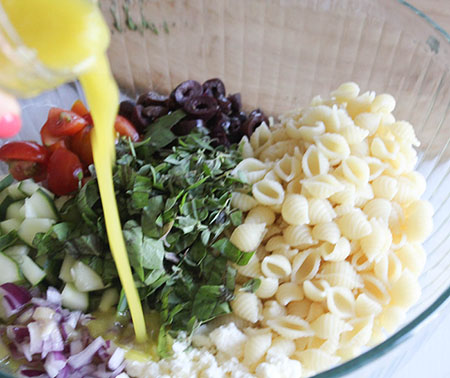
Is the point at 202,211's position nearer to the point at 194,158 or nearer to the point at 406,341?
the point at 194,158

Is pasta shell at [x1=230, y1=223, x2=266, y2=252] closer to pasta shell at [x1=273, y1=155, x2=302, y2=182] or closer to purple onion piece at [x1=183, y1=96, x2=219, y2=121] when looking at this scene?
pasta shell at [x1=273, y1=155, x2=302, y2=182]

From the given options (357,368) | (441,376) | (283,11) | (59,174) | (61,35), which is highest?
(61,35)

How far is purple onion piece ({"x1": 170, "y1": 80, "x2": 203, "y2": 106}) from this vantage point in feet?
4.73

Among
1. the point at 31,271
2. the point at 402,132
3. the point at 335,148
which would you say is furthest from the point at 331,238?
the point at 31,271

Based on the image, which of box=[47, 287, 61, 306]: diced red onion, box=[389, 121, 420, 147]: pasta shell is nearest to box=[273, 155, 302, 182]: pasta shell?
box=[389, 121, 420, 147]: pasta shell

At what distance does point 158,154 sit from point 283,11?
60 cm

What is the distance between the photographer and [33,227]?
1.17 meters

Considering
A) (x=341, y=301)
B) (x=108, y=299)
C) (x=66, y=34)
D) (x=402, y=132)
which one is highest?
(x=66, y=34)

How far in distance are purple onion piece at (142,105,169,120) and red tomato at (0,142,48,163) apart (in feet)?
1.02

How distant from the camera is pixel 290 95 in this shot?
161cm

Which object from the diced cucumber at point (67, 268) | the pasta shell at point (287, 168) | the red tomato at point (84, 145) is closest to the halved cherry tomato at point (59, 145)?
the red tomato at point (84, 145)

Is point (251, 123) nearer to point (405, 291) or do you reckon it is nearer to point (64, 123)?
point (64, 123)

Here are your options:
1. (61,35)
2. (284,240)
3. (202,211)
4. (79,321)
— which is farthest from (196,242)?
(61,35)

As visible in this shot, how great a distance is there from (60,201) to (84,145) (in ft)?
0.60
